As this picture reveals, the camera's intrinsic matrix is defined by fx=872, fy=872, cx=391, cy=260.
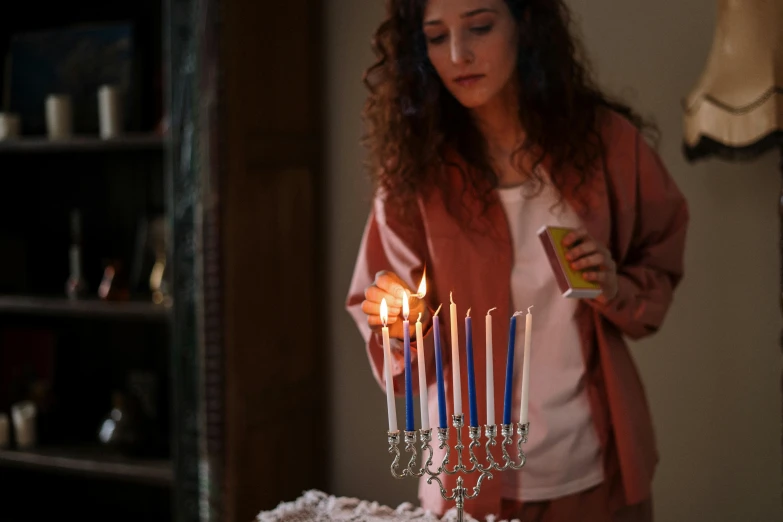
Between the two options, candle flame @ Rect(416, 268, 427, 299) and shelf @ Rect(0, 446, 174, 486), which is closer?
candle flame @ Rect(416, 268, 427, 299)

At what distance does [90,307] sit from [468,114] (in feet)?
3.84

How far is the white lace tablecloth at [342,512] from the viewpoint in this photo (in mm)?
1284

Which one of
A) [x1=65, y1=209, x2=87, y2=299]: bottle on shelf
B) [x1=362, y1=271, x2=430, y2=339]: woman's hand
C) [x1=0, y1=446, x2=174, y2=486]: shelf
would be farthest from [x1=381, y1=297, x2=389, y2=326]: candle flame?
[x1=65, y1=209, x2=87, y2=299]: bottle on shelf

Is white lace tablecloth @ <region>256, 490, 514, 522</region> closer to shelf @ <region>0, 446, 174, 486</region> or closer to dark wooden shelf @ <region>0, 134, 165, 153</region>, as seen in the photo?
shelf @ <region>0, 446, 174, 486</region>

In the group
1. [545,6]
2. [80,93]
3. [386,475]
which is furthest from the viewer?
[80,93]

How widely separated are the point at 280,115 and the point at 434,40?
43 cm

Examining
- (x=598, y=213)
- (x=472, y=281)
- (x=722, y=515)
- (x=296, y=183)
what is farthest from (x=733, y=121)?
(x=296, y=183)

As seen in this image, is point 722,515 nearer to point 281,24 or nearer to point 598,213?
point 598,213

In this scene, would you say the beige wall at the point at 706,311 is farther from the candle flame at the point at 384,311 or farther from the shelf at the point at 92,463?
the shelf at the point at 92,463

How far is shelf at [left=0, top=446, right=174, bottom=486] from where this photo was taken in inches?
79.6

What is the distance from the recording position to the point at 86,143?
6.66 feet

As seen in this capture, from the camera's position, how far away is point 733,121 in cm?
127

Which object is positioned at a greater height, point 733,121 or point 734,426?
A: point 733,121

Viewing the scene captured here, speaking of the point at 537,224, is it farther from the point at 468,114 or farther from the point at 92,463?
the point at 92,463
